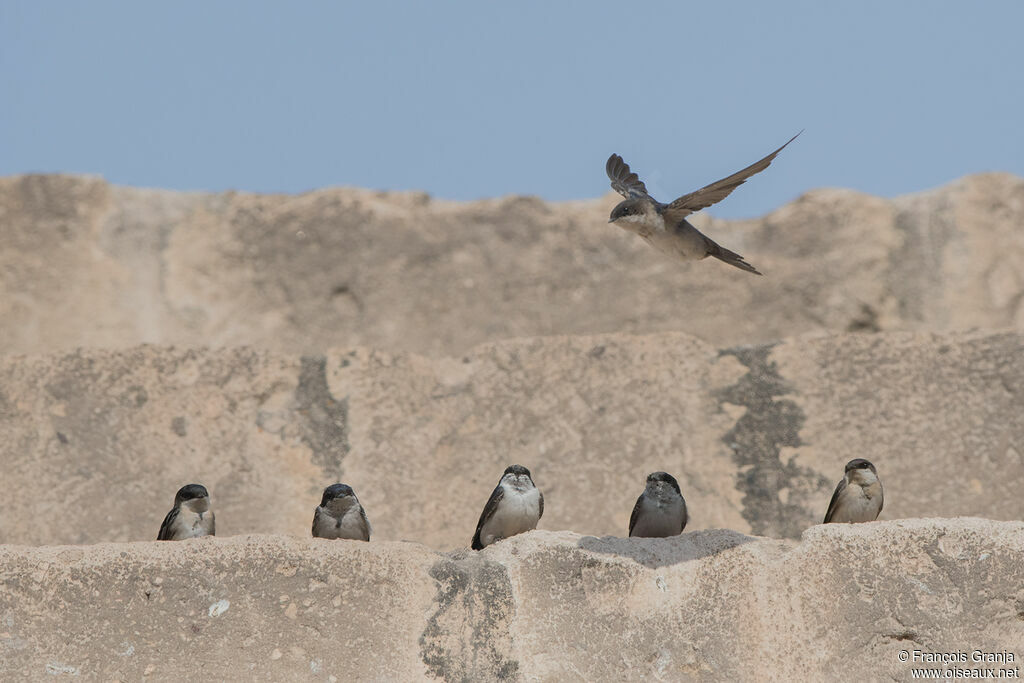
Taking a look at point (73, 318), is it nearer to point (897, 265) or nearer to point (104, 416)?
point (104, 416)

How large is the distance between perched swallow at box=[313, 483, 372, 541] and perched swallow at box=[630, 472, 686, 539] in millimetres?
1851

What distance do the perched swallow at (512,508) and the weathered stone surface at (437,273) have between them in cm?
632

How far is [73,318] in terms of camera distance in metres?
16.6

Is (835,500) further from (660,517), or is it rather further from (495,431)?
(495,431)

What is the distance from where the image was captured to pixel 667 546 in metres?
8.37

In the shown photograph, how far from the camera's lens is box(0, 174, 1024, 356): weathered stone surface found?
16594 millimetres

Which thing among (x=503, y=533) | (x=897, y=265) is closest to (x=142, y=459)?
(x=503, y=533)

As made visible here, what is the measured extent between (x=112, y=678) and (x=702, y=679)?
10.0 ft

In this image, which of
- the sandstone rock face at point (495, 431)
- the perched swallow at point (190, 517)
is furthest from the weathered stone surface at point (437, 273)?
the perched swallow at point (190, 517)

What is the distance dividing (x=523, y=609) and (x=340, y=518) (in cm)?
229

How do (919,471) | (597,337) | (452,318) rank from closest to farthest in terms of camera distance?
(919,471) → (597,337) → (452,318)

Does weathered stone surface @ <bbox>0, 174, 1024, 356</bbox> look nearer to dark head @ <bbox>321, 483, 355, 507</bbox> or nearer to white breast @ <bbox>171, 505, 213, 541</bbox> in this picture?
white breast @ <bbox>171, 505, 213, 541</bbox>

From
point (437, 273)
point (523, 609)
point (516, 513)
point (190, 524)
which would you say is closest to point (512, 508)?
point (516, 513)

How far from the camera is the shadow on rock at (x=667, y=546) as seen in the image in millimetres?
8250
